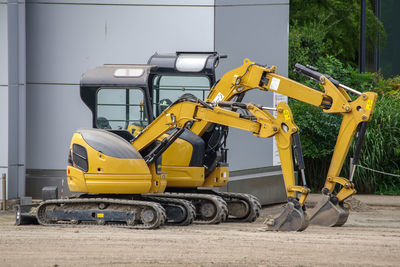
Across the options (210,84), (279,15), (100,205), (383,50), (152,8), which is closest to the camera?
(100,205)

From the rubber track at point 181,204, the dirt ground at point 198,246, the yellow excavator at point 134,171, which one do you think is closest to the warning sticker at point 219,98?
the yellow excavator at point 134,171

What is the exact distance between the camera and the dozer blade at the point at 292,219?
12.3m

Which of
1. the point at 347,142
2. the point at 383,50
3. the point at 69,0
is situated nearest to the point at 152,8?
the point at 69,0

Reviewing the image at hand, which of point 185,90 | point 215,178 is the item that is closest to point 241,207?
point 215,178

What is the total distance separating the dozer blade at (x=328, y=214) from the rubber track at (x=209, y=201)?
189 cm

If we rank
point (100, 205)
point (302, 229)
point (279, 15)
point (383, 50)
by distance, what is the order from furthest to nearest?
1. point (383, 50)
2. point (279, 15)
3. point (100, 205)
4. point (302, 229)

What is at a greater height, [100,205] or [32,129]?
[32,129]

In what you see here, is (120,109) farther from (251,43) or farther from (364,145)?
(364,145)

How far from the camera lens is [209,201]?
1405 cm

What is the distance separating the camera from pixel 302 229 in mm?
12359

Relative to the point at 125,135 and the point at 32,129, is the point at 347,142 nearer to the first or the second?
the point at 125,135

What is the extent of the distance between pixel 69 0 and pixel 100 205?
555 cm

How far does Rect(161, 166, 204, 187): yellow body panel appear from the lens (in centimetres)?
1412

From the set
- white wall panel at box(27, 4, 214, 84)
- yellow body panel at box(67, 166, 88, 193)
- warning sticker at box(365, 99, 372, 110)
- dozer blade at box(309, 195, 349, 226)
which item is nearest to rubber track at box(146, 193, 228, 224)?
yellow body panel at box(67, 166, 88, 193)
